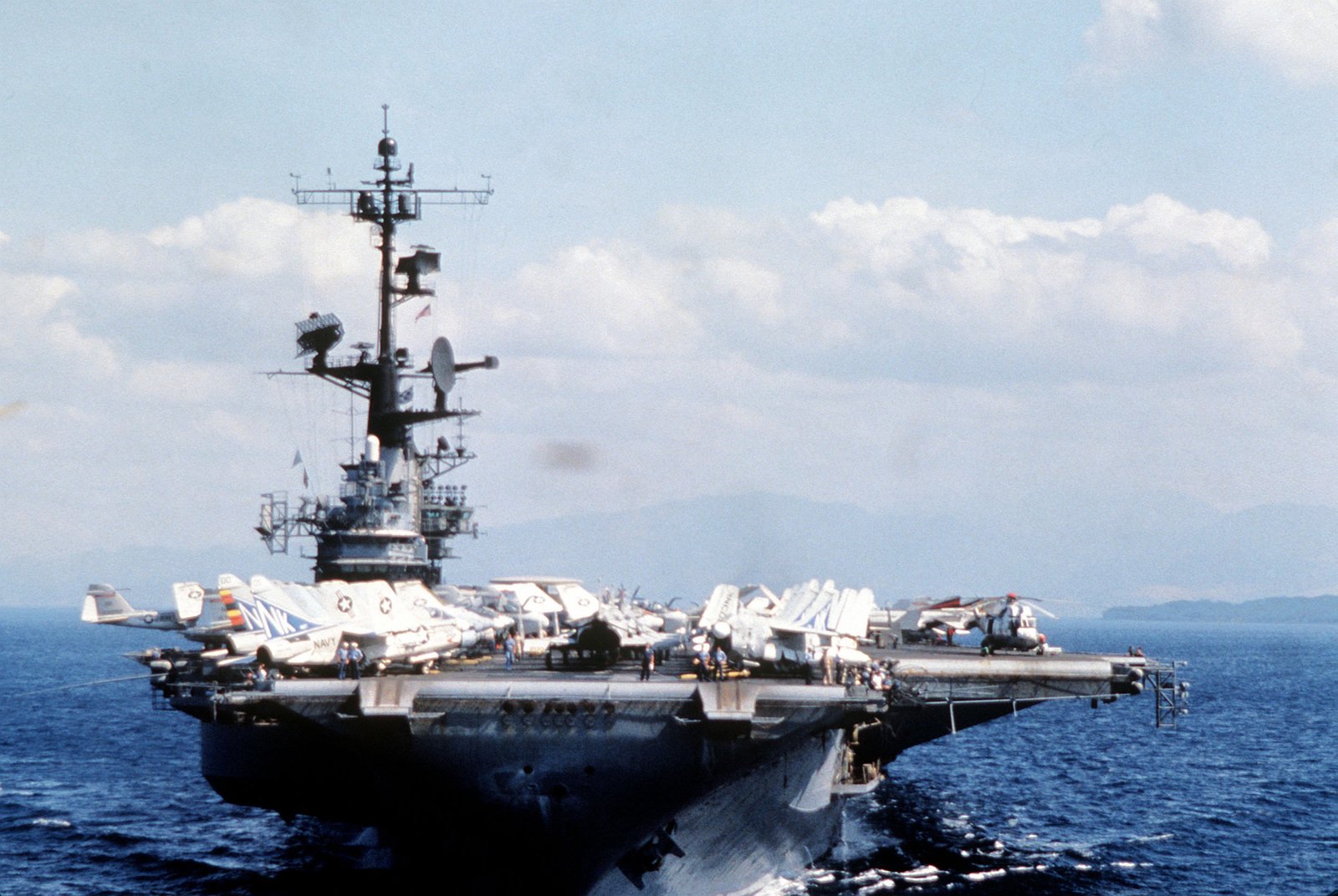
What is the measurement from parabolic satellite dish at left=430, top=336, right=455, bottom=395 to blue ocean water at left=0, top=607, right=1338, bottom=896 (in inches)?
464

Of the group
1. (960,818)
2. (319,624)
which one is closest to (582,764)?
(319,624)

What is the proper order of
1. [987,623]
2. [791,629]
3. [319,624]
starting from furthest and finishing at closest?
[987,623], [791,629], [319,624]

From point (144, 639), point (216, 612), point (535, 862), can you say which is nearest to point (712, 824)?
point (535, 862)

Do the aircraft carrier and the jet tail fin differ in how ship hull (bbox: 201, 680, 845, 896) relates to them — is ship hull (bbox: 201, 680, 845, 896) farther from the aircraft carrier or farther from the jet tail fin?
the jet tail fin

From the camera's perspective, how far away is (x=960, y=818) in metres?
34.6

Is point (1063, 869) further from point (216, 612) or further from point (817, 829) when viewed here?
point (216, 612)

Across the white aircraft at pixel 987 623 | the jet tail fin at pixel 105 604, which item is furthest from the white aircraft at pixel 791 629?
the jet tail fin at pixel 105 604

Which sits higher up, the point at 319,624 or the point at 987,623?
the point at 319,624

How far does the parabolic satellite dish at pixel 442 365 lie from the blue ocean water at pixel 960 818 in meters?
11.8

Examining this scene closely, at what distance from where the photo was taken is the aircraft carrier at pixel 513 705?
69.0 feet

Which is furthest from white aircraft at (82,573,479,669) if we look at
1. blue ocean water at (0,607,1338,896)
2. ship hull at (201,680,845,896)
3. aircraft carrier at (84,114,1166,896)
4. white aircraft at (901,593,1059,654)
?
white aircraft at (901,593,1059,654)

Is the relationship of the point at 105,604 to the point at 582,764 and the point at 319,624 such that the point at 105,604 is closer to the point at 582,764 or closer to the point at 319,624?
the point at 319,624

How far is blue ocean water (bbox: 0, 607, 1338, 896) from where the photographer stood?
89.4 feet

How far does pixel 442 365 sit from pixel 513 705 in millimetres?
17613
